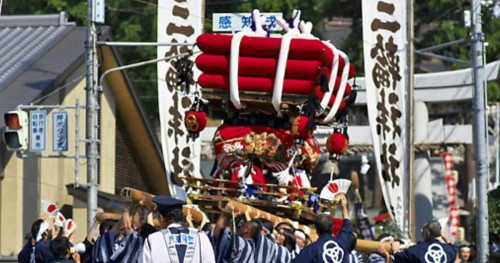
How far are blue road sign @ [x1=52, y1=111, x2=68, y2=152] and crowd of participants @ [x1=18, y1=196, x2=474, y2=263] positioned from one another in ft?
24.2

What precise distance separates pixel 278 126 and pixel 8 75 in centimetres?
662

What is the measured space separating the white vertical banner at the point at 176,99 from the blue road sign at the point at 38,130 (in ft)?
7.93

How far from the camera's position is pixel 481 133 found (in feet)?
70.1

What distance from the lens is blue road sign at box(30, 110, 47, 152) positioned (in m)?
20.8

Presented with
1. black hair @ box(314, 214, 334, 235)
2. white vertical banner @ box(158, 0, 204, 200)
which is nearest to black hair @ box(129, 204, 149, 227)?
black hair @ box(314, 214, 334, 235)

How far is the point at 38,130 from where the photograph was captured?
20875 millimetres

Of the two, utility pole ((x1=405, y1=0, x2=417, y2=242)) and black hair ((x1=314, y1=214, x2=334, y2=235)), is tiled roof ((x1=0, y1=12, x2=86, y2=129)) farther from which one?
black hair ((x1=314, y1=214, x2=334, y2=235))

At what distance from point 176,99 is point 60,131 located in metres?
2.33

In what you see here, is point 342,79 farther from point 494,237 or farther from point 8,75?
point 494,237

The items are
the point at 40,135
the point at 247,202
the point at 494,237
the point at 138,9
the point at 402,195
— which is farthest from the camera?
the point at 138,9

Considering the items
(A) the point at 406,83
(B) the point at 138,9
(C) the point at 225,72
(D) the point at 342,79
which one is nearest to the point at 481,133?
(A) the point at 406,83

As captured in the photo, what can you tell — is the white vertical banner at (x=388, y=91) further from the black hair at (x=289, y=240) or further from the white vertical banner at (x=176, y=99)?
the black hair at (x=289, y=240)

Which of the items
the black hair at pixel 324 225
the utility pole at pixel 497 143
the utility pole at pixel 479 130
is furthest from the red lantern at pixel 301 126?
the utility pole at pixel 497 143

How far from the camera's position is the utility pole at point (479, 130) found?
2120 centimetres
